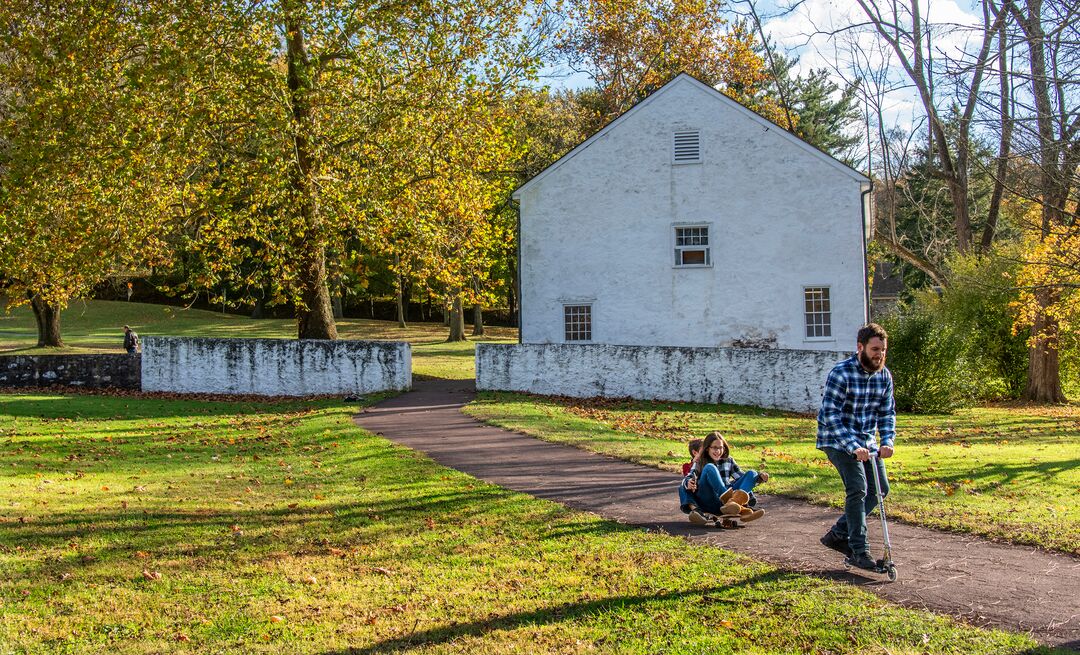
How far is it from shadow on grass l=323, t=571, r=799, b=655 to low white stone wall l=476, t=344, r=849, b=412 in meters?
16.6

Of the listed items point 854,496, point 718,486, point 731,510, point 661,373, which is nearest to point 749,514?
point 731,510

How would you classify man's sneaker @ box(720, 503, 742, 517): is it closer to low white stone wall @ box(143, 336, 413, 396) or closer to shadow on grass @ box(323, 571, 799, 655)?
shadow on grass @ box(323, 571, 799, 655)

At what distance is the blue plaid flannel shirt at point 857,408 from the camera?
7.12 m

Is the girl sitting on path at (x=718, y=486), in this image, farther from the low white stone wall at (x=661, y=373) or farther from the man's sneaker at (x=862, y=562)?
the low white stone wall at (x=661, y=373)

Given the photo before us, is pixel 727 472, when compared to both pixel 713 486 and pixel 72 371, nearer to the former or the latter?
pixel 713 486

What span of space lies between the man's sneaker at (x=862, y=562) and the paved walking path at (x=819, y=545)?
9cm

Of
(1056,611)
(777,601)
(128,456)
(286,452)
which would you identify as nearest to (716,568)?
(777,601)

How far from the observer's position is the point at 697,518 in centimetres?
870

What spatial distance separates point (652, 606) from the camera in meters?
6.35

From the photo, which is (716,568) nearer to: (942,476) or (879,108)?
(942,476)

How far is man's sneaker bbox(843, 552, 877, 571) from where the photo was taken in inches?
273

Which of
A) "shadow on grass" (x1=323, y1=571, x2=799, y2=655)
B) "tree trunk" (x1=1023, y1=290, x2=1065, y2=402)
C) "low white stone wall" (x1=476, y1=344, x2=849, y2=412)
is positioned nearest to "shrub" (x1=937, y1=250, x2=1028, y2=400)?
"tree trunk" (x1=1023, y1=290, x2=1065, y2=402)

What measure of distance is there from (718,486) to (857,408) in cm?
195

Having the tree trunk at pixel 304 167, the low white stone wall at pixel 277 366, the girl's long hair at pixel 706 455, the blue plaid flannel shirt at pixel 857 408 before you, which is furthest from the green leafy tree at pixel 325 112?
the blue plaid flannel shirt at pixel 857 408
